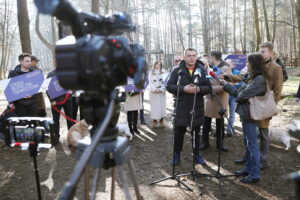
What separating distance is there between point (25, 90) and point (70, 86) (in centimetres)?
411

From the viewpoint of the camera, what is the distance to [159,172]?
13.6 ft

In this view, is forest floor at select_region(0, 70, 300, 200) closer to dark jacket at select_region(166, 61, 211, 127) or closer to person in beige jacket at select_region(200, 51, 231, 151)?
→ person in beige jacket at select_region(200, 51, 231, 151)

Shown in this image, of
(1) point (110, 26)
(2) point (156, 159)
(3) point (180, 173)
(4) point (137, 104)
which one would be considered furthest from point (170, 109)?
(1) point (110, 26)

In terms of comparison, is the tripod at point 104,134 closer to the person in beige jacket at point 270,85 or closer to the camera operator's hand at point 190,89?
the camera operator's hand at point 190,89

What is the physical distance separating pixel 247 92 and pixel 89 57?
2.80 meters

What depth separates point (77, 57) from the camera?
4.01ft

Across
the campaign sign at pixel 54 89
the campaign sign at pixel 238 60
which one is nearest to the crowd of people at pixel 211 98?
the campaign sign at pixel 54 89

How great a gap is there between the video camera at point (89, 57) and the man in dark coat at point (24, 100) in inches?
163

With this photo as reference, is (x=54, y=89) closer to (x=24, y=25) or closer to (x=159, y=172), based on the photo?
(x=159, y=172)

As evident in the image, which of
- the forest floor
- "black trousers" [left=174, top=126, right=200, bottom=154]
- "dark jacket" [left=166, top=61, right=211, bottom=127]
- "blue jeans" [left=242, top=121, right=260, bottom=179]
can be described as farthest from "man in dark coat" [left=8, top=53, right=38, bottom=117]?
"blue jeans" [left=242, top=121, right=260, bottom=179]

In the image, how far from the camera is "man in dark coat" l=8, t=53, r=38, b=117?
4.97 m

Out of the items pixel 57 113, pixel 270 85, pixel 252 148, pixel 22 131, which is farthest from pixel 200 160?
pixel 57 113

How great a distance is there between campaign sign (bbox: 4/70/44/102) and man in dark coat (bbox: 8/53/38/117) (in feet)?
0.95

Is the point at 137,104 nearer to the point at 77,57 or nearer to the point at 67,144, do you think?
the point at 67,144
